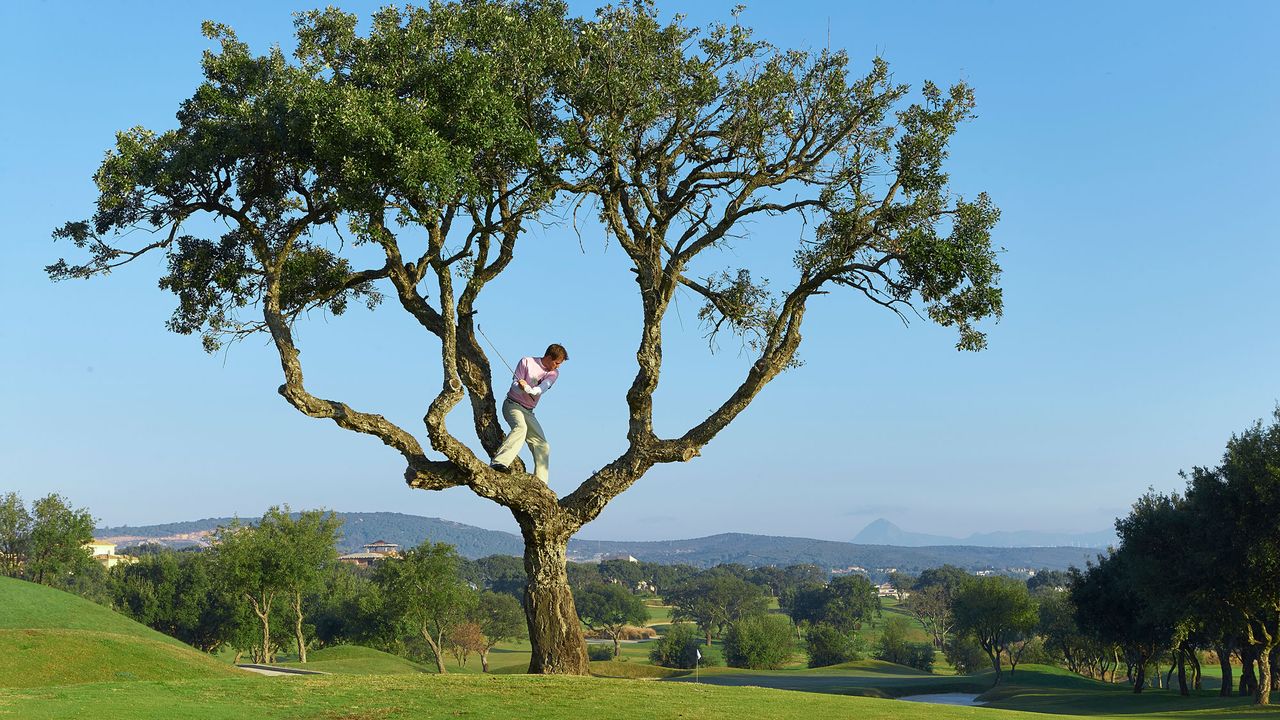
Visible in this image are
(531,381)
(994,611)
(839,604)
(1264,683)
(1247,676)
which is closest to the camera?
(531,381)

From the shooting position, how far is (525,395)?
A: 18.5 meters

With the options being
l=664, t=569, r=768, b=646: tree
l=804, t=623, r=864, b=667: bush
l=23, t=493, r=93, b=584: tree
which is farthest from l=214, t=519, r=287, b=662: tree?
l=664, t=569, r=768, b=646: tree

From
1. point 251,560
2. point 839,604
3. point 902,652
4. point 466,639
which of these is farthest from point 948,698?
point 839,604

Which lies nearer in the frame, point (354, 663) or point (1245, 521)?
point (1245, 521)

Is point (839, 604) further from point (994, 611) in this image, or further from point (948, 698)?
point (948, 698)

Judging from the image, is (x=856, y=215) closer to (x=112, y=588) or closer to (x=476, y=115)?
(x=476, y=115)

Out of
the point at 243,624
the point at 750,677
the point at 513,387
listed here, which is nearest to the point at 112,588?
the point at 243,624

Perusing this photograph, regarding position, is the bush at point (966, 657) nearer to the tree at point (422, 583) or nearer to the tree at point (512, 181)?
the tree at point (422, 583)

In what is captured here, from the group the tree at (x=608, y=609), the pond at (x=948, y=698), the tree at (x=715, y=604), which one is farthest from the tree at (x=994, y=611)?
the tree at (x=715, y=604)

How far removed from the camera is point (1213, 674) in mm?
92750

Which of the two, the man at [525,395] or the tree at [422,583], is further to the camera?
the tree at [422,583]

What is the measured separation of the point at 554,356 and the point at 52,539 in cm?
7429

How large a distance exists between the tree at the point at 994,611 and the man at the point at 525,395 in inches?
2806

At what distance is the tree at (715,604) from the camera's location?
553ft
